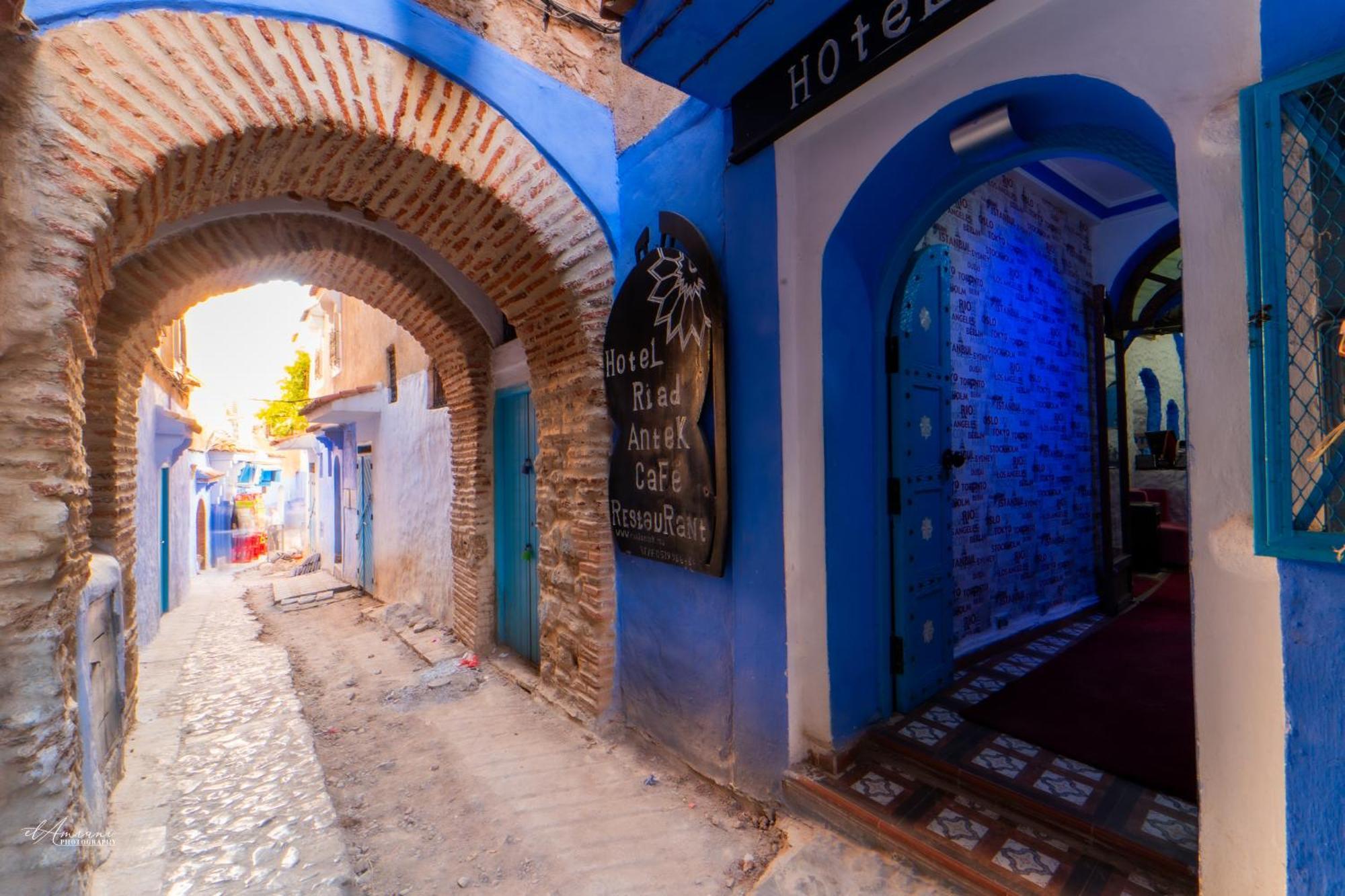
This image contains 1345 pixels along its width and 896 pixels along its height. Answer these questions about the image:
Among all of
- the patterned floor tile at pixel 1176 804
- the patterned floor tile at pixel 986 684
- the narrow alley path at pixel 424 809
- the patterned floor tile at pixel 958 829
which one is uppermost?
the patterned floor tile at pixel 1176 804

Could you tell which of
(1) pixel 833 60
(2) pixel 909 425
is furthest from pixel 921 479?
(1) pixel 833 60

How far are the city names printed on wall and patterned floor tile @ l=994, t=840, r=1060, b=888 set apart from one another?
1.53 metres

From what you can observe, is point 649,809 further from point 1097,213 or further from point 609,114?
point 1097,213

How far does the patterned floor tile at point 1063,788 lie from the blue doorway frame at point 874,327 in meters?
0.72

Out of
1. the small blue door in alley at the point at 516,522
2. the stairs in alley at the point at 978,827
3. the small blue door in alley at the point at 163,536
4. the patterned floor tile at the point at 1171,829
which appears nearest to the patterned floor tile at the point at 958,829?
the stairs in alley at the point at 978,827

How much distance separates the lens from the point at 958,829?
7.59 feet

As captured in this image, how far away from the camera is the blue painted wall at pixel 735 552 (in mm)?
2852

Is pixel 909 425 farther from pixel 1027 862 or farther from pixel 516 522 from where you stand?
pixel 516 522

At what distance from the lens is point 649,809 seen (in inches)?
118

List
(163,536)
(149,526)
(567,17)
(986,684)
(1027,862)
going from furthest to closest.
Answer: (163,536), (149,526), (567,17), (986,684), (1027,862)

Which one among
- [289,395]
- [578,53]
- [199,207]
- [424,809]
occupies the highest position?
[578,53]

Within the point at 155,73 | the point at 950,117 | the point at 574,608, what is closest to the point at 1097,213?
the point at 950,117

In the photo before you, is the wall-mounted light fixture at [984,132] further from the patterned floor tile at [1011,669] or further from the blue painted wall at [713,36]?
the patterned floor tile at [1011,669]

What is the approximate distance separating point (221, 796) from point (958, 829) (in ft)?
11.9
